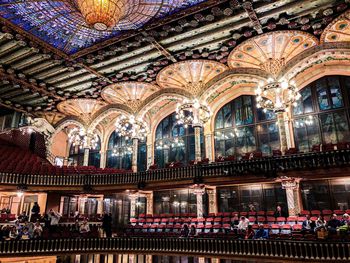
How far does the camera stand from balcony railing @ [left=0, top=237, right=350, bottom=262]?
Result: 792cm

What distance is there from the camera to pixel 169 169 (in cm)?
1238

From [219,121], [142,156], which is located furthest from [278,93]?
[142,156]

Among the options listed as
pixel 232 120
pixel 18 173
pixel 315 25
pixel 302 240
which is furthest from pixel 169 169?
pixel 315 25

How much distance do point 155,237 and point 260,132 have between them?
6.74 m

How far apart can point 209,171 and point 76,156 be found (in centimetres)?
1114

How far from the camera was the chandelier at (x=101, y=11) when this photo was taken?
25.0 feet

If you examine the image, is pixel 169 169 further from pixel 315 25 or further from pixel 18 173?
pixel 315 25

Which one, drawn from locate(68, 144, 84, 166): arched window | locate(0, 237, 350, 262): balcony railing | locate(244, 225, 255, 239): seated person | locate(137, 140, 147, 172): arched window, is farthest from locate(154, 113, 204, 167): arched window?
locate(244, 225, 255, 239): seated person

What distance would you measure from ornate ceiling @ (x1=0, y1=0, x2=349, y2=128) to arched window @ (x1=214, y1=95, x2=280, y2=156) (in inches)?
49.1

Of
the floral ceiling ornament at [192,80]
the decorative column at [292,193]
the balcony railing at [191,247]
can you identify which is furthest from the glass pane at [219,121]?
the balcony railing at [191,247]

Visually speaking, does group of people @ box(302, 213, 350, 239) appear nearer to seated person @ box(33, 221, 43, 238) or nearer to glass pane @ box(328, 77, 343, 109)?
glass pane @ box(328, 77, 343, 109)

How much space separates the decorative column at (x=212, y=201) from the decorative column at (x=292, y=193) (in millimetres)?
3529

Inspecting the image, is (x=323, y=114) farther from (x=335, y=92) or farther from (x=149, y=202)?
(x=149, y=202)

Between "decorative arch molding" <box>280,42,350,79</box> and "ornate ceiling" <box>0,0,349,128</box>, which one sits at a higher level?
"ornate ceiling" <box>0,0,349,128</box>
